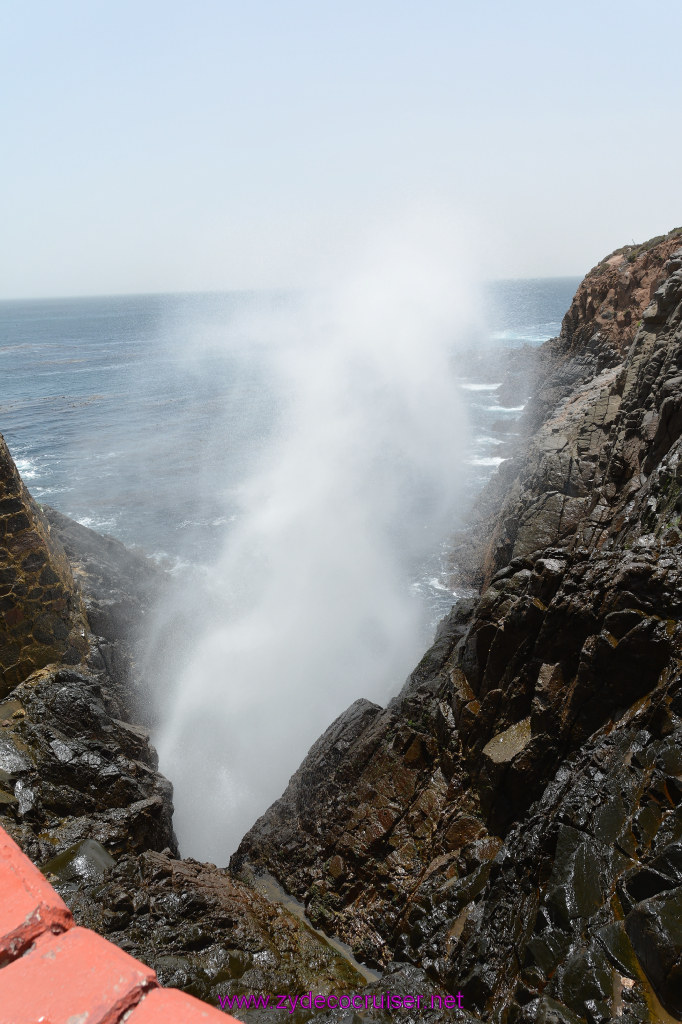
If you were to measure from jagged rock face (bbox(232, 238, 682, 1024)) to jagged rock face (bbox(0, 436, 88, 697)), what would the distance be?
665 centimetres

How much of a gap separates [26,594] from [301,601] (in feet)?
46.8

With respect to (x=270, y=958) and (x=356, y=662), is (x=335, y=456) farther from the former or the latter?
(x=270, y=958)

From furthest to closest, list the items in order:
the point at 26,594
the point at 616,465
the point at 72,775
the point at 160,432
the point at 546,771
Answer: the point at 160,432, the point at 26,594, the point at 616,465, the point at 72,775, the point at 546,771

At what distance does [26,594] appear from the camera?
13969 mm

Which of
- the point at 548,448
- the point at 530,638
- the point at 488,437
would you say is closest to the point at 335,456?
the point at 488,437

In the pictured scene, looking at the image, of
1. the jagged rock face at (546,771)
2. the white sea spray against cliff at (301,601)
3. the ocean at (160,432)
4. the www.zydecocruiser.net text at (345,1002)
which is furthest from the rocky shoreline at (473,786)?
the ocean at (160,432)

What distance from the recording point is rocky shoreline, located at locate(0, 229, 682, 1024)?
660cm

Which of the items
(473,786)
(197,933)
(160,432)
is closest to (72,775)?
(197,933)

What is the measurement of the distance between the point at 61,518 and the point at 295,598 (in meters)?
10.7

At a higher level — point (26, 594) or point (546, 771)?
point (26, 594)

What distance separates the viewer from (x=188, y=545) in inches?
1281

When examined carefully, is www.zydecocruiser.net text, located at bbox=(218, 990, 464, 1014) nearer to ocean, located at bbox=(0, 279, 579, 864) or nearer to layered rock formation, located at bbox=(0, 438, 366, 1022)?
layered rock formation, located at bbox=(0, 438, 366, 1022)

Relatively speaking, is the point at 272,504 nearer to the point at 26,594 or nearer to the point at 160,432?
the point at 160,432

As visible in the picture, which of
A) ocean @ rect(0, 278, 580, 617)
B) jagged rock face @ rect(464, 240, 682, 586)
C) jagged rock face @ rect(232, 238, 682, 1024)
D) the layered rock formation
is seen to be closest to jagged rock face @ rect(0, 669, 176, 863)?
the layered rock formation
